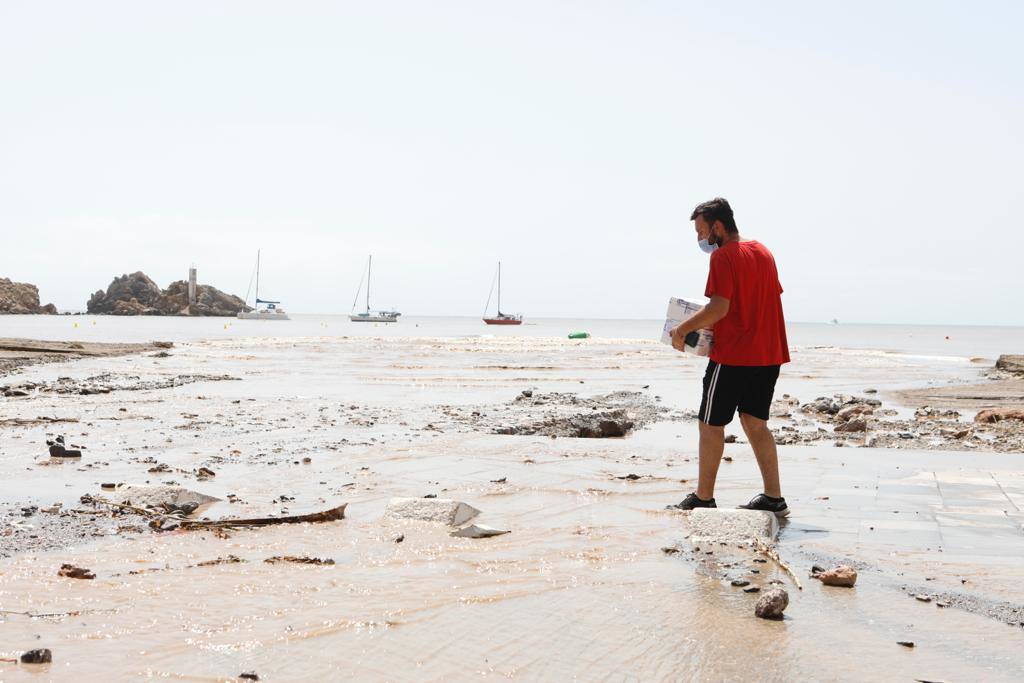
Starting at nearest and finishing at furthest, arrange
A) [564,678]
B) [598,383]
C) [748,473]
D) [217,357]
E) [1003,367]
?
[564,678] < [748,473] < [598,383] < [1003,367] < [217,357]

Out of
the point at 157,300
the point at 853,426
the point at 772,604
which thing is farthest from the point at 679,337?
the point at 157,300

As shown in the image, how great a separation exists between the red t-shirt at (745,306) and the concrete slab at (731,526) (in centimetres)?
101

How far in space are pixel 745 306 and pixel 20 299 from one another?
150 metres

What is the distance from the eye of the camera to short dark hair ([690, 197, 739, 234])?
5.50 metres

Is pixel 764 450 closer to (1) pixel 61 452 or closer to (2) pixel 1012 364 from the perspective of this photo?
(1) pixel 61 452

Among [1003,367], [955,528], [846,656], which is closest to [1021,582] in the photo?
[955,528]

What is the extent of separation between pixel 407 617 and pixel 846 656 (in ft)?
5.54

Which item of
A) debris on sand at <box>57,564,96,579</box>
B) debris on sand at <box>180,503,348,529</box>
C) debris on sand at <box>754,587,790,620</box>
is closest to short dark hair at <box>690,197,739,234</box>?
debris on sand at <box>754,587,790,620</box>

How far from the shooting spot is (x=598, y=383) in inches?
776

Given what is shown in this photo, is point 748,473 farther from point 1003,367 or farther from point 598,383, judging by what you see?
point 1003,367

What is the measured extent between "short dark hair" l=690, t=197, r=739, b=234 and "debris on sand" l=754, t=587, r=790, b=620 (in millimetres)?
2599

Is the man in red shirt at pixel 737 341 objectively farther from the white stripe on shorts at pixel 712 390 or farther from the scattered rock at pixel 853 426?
the scattered rock at pixel 853 426

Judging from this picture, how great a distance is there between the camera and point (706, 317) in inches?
211

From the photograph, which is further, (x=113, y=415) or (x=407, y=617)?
(x=113, y=415)
